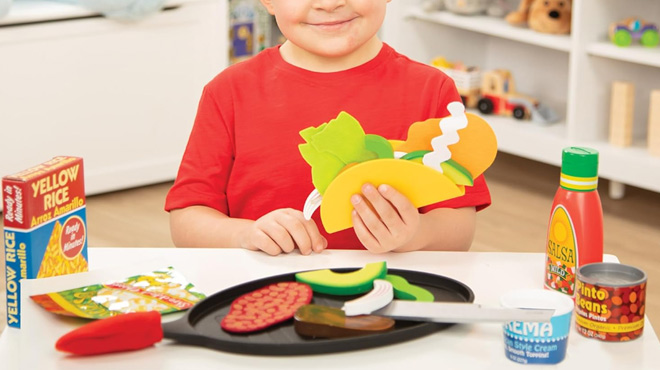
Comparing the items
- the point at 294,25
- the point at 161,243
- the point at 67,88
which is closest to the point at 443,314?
the point at 294,25

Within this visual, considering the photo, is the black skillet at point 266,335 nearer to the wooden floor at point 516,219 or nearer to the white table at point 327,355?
the white table at point 327,355

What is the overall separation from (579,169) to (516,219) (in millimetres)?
1834

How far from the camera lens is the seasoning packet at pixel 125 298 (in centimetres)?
96

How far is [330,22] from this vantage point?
48.9 inches

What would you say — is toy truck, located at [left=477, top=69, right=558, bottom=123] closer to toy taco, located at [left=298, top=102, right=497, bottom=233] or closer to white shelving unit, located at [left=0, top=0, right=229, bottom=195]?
white shelving unit, located at [left=0, top=0, right=229, bottom=195]

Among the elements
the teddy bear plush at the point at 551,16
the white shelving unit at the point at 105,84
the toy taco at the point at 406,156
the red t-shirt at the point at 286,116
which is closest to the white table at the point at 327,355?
the toy taco at the point at 406,156

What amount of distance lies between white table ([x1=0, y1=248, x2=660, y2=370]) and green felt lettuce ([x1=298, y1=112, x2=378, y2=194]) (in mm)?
135

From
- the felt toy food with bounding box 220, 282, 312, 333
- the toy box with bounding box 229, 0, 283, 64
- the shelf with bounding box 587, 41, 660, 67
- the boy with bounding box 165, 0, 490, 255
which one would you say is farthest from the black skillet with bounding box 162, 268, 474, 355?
the toy box with bounding box 229, 0, 283, 64

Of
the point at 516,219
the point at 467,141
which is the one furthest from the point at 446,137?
the point at 516,219

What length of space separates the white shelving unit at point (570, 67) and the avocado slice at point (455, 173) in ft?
5.75

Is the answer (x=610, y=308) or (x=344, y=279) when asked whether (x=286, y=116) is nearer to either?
(x=344, y=279)

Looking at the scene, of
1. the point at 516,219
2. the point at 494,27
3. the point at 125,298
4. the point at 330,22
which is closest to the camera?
the point at 125,298

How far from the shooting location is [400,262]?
1.11m

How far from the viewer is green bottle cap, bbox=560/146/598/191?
95 cm
